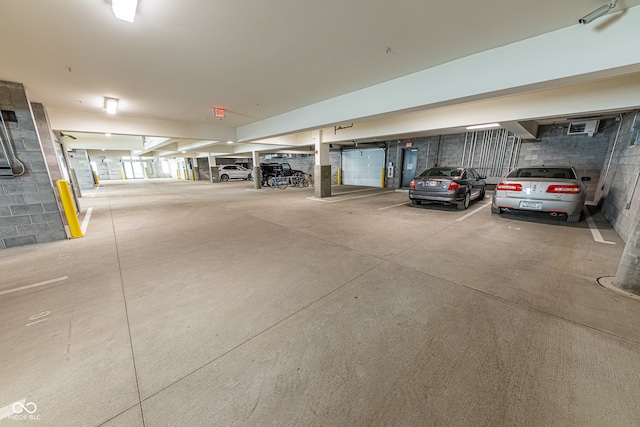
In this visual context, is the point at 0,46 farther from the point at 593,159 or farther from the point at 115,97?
the point at 593,159

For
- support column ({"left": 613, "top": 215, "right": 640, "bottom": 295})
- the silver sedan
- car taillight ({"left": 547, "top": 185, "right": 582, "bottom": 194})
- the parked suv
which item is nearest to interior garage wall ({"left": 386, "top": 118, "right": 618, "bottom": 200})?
the silver sedan

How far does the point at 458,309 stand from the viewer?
214 cm

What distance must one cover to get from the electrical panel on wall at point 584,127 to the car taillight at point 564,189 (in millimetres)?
4830

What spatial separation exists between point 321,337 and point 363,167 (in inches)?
532

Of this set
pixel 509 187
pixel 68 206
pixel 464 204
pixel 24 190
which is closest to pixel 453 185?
pixel 464 204

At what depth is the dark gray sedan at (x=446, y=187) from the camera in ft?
20.2

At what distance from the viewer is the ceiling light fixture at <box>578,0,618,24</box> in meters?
2.09

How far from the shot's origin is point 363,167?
14.4 metres

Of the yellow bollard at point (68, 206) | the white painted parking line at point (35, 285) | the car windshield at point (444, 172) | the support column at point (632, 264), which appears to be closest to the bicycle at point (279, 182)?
the car windshield at point (444, 172)

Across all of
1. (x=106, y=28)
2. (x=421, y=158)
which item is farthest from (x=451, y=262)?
(x=421, y=158)

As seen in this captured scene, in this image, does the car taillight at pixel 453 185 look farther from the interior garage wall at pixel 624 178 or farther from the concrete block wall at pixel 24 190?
the concrete block wall at pixel 24 190

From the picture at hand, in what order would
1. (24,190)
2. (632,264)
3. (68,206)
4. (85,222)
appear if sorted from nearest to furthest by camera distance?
(632,264)
(24,190)
(68,206)
(85,222)

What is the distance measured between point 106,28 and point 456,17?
150 inches

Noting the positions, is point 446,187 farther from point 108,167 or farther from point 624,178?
point 108,167
